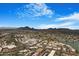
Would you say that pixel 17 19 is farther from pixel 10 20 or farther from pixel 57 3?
pixel 57 3

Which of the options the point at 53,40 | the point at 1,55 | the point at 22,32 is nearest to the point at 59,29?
the point at 53,40

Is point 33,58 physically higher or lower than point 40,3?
lower

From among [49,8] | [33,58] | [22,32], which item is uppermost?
[49,8]

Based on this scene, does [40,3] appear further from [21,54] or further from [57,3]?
[21,54]

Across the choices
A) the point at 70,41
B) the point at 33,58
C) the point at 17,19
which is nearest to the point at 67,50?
the point at 70,41

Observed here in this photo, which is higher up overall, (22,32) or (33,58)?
(22,32)
